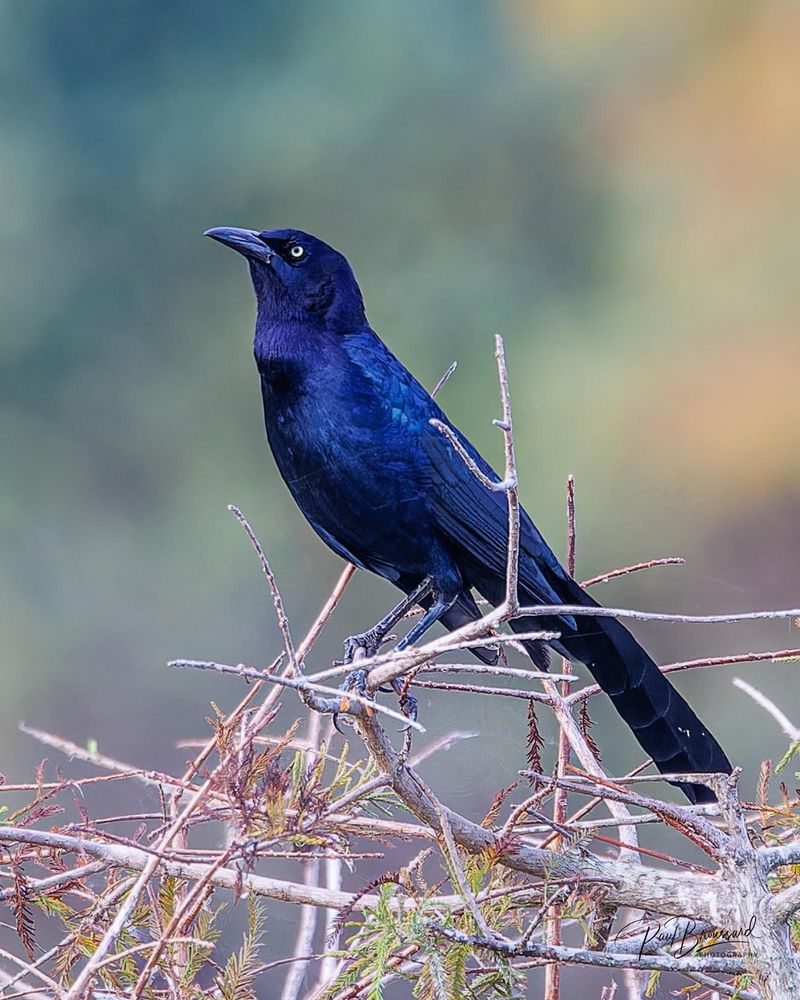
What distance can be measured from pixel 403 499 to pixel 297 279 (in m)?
0.34

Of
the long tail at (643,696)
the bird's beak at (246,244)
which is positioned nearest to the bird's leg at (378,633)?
the long tail at (643,696)

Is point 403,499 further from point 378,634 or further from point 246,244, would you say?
point 246,244

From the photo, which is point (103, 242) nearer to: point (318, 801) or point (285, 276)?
point (285, 276)

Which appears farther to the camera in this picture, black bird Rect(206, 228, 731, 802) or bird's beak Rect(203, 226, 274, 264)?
bird's beak Rect(203, 226, 274, 264)

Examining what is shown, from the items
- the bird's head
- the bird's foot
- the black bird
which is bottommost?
the bird's foot

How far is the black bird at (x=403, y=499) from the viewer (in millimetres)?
1354

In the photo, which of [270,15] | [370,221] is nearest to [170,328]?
[370,221]

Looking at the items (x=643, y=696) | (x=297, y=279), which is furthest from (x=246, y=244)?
(x=643, y=696)

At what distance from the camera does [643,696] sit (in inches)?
55.2

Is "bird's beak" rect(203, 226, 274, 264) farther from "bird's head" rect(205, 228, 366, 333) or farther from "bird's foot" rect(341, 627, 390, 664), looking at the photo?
"bird's foot" rect(341, 627, 390, 664)

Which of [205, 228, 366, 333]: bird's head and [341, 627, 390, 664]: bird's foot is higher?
[205, 228, 366, 333]: bird's head

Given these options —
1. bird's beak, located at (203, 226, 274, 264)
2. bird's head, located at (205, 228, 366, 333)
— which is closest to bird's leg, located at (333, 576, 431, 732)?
bird's head, located at (205, 228, 366, 333)

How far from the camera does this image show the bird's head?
1.46 m

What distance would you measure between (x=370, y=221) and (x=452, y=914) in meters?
2.22
